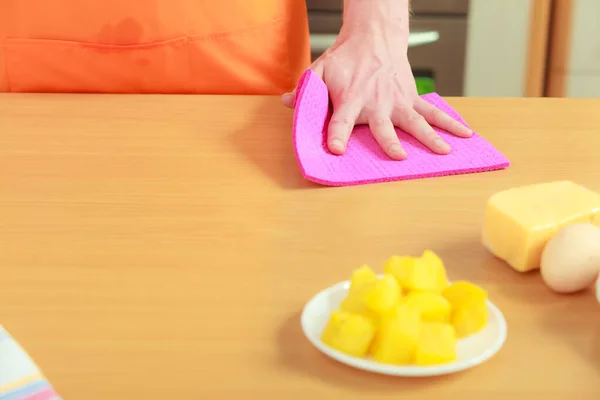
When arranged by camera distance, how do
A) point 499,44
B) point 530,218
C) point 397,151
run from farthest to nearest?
point 499,44, point 397,151, point 530,218

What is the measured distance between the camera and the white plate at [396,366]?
0.36 m

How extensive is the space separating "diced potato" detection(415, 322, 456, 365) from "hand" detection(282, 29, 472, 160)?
33 cm

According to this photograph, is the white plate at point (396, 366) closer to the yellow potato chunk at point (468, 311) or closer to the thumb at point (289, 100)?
the yellow potato chunk at point (468, 311)

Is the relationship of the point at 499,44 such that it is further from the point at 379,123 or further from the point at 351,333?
the point at 351,333

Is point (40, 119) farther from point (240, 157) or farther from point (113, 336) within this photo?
point (113, 336)

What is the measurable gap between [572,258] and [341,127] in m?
0.33

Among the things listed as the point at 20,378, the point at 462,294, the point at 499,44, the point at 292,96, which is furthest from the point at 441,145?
the point at 499,44

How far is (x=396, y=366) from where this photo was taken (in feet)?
1.18

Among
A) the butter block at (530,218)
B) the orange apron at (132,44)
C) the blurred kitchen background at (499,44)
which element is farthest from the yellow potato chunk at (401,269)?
the blurred kitchen background at (499,44)

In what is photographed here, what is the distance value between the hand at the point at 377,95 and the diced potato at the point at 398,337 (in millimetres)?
328

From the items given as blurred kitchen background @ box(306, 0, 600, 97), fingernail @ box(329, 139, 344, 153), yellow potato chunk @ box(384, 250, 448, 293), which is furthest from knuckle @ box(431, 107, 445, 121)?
blurred kitchen background @ box(306, 0, 600, 97)

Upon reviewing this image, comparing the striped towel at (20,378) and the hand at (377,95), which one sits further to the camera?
the hand at (377,95)

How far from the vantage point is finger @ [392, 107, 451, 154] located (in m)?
0.69

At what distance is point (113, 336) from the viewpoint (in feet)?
1.33
